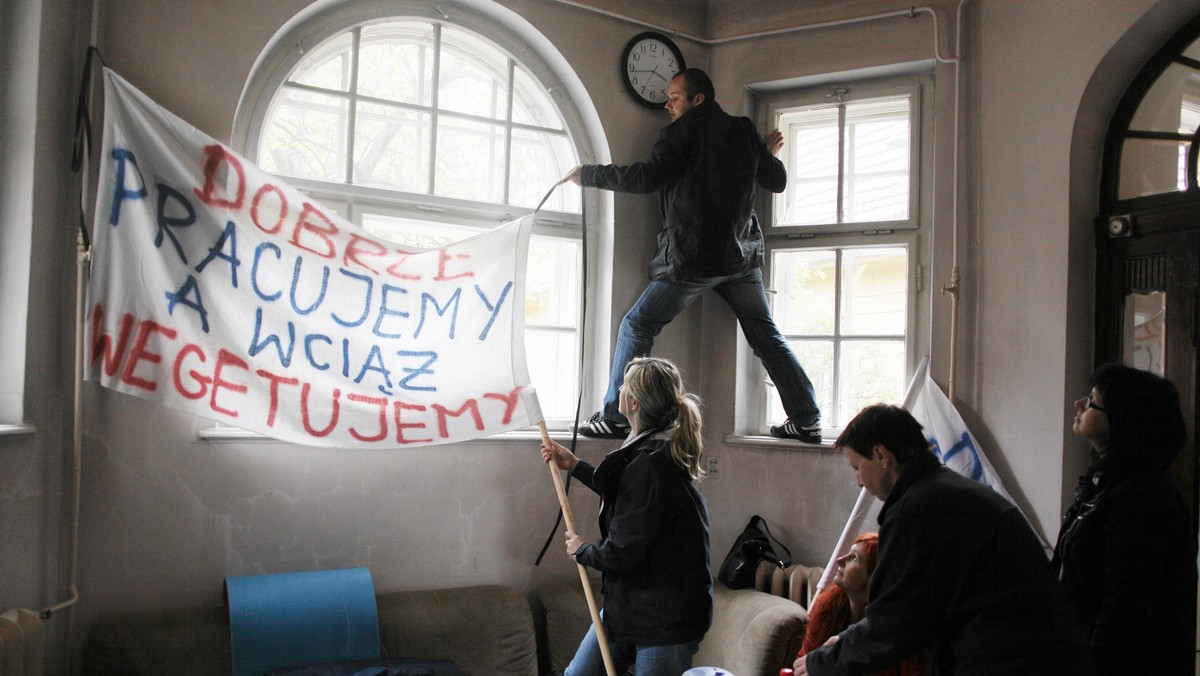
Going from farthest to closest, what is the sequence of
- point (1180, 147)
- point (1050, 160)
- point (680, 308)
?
point (680, 308), point (1050, 160), point (1180, 147)

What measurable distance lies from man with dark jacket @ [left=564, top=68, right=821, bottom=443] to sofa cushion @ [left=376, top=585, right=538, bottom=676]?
2.56 feet

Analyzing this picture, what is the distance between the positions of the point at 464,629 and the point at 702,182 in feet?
6.16

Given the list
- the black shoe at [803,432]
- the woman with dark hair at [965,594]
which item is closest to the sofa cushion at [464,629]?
the black shoe at [803,432]

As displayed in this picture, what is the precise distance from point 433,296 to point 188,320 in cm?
73

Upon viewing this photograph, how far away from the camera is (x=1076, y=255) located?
330 cm

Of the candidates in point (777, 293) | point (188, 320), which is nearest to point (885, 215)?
point (777, 293)

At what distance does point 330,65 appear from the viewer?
350 centimetres

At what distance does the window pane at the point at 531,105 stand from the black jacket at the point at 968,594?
259 cm

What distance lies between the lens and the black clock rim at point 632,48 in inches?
154

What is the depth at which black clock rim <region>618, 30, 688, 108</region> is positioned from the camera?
3.90 meters

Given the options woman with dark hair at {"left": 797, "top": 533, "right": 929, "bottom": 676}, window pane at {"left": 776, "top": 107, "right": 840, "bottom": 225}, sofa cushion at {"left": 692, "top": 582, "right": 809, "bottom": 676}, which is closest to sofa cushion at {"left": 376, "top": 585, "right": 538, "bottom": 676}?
sofa cushion at {"left": 692, "top": 582, "right": 809, "bottom": 676}

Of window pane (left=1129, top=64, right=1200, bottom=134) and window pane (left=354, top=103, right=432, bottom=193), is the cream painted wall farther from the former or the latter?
window pane (left=354, top=103, right=432, bottom=193)

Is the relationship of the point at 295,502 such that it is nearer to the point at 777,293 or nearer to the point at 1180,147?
the point at 777,293

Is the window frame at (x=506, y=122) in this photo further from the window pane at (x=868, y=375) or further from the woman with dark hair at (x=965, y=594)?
the woman with dark hair at (x=965, y=594)
